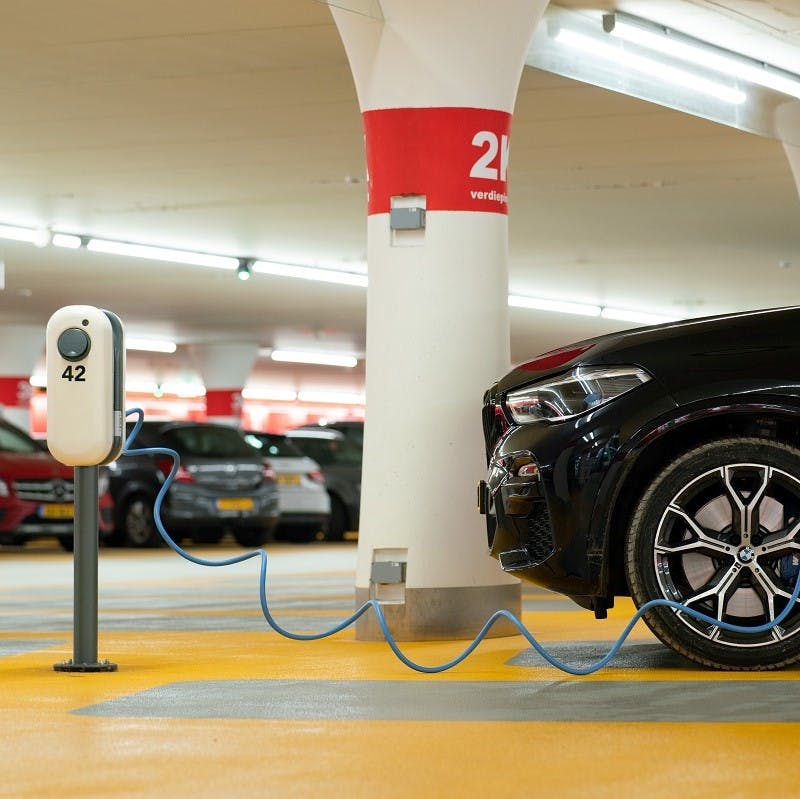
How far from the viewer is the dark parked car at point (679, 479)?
5594mm

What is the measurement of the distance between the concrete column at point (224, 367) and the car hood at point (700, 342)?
29.2 meters

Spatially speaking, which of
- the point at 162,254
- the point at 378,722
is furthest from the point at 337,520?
the point at 378,722

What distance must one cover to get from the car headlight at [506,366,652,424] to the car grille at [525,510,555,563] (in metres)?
0.34

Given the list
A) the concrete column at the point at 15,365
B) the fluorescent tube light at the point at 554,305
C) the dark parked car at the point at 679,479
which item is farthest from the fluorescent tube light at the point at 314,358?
the dark parked car at the point at 679,479

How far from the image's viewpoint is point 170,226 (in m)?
20.3

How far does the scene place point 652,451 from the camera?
5824 millimetres

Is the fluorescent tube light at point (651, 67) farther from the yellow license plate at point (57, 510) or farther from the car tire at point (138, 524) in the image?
the car tire at point (138, 524)

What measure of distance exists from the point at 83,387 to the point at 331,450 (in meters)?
15.6

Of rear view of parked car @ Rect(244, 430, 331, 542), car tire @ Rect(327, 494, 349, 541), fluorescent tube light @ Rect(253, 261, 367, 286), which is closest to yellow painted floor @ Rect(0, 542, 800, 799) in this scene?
rear view of parked car @ Rect(244, 430, 331, 542)

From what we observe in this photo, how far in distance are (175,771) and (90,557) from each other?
2262mm

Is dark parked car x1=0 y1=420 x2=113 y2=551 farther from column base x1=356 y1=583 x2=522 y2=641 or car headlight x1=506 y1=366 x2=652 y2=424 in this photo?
car headlight x1=506 y1=366 x2=652 y2=424

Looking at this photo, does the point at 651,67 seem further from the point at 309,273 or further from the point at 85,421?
the point at 309,273

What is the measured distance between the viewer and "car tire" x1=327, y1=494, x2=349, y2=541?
835 inches

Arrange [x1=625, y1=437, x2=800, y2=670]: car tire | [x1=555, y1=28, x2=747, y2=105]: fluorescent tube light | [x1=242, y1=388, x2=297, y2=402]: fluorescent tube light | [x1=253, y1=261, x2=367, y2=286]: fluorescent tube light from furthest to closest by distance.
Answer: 1. [x1=242, y1=388, x2=297, y2=402]: fluorescent tube light
2. [x1=253, y1=261, x2=367, y2=286]: fluorescent tube light
3. [x1=555, y1=28, x2=747, y2=105]: fluorescent tube light
4. [x1=625, y1=437, x2=800, y2=670]: car tire
